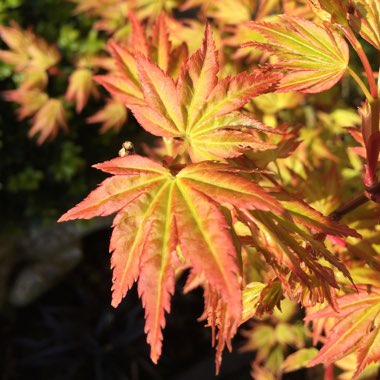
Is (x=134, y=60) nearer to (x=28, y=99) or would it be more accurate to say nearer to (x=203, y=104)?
(x=203, y=104)

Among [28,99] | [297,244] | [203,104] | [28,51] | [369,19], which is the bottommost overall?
[28,99]

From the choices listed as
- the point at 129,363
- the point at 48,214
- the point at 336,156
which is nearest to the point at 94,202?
the point at 336,156

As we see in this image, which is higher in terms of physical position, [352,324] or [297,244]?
[297,244]

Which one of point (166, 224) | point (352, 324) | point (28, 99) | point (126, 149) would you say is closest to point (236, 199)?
point (166, 224)

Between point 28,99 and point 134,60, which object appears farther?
point 28,99

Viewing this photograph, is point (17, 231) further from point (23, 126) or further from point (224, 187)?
point (224, 187)

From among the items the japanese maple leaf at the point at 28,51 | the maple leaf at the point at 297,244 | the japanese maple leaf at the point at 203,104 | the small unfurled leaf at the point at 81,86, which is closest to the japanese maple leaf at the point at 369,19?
the japanese maple leaf at the point at 203,104
